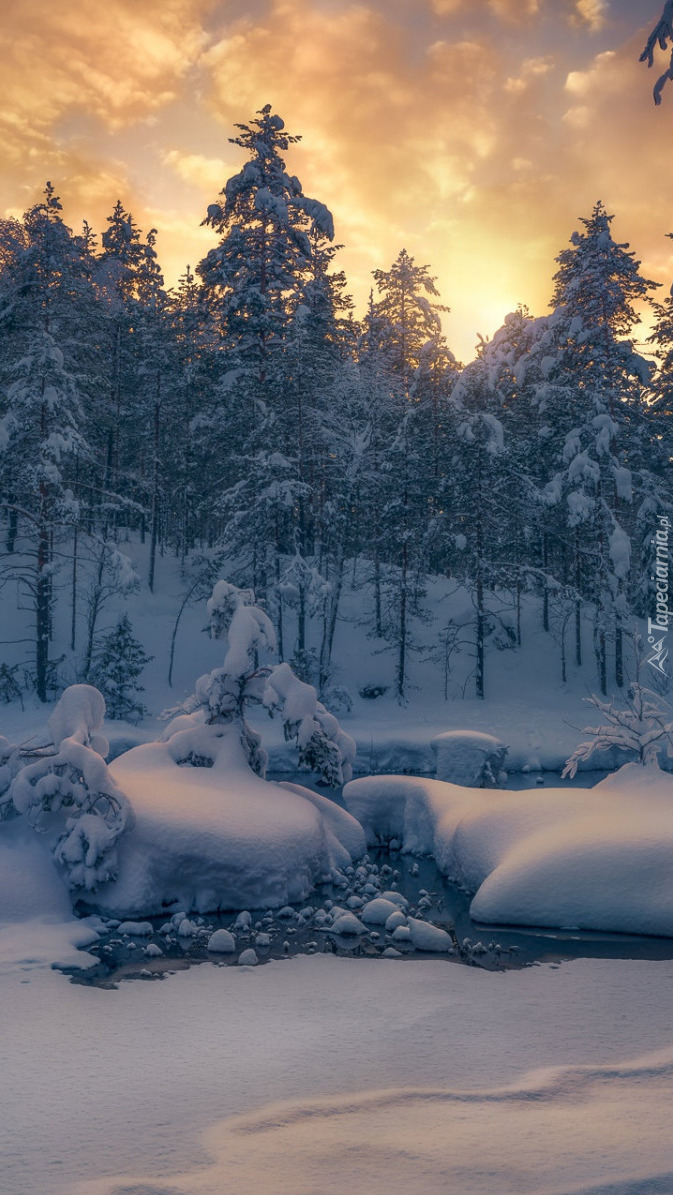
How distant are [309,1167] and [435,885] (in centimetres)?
989

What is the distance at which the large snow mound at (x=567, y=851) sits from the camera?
34.4ft

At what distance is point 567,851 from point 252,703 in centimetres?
635

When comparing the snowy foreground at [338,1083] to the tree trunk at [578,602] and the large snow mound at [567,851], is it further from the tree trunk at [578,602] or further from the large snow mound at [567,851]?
the tree trunk at [578,602]

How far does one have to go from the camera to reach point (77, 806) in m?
11.2

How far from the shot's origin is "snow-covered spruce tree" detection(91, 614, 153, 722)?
81.3 feet

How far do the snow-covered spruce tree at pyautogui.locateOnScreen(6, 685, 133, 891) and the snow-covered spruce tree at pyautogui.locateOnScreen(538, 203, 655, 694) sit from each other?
18.7m

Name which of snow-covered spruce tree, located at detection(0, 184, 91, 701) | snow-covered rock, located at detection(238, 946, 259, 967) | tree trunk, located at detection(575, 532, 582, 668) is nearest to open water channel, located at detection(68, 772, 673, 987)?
snow-covered rock, located at detection(238, 946, 259, 967)

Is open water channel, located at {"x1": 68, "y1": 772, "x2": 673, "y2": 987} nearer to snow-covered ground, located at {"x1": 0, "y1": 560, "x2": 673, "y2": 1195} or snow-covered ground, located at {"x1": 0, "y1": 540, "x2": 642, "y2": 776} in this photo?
snow-covered ground, located at {"x1": 0, "y1": 560, "x2": 673, "y2": 1195}

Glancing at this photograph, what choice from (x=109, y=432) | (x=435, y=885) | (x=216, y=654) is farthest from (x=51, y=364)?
(x=435, y=885)

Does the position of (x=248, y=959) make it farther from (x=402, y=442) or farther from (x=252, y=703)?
(x=402, y=442)

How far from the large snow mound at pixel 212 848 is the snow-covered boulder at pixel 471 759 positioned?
553 centimetres

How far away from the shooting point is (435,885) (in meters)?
13.0

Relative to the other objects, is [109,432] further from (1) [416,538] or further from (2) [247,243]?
(1) [416,538]

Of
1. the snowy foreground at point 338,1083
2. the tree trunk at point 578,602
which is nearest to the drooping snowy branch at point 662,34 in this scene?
the snowy foreground at point 338,1083
